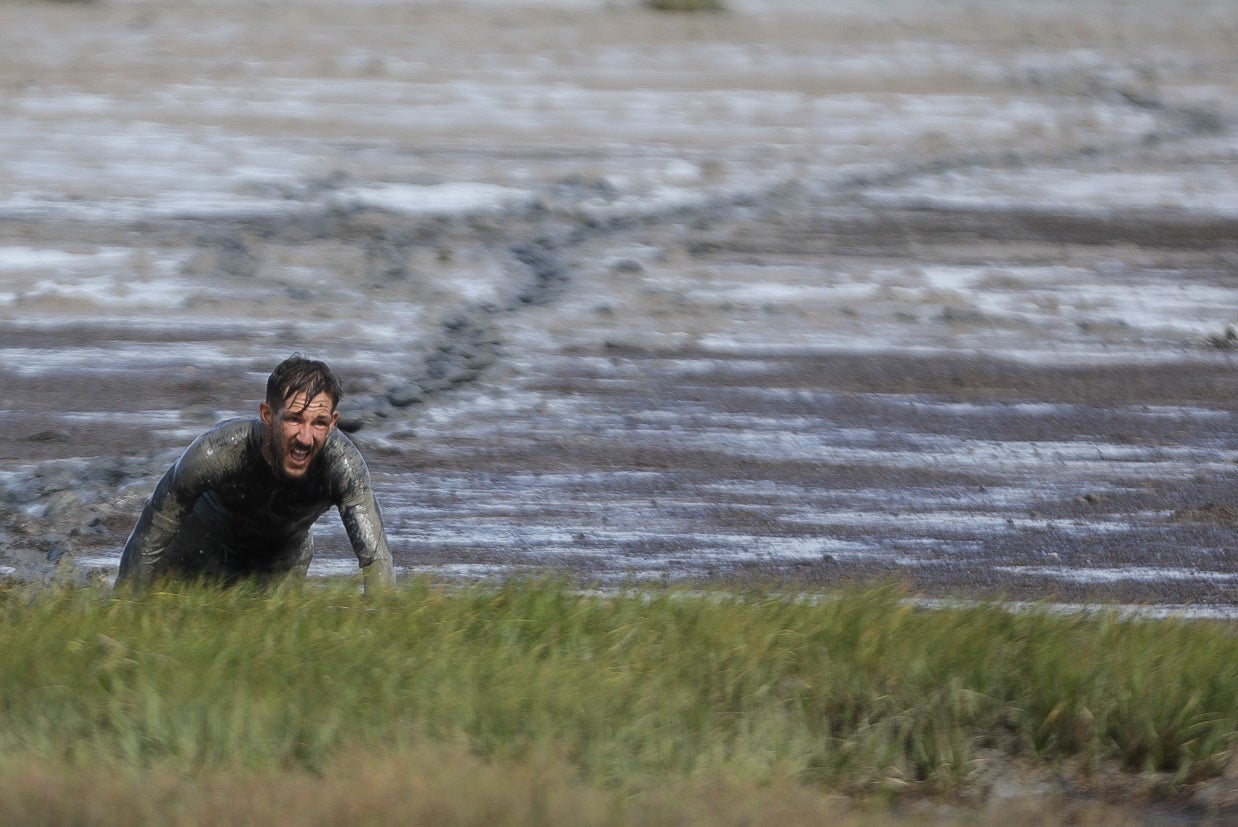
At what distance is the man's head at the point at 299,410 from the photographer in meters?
5.80

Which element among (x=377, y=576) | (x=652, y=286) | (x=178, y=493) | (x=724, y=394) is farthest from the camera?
(x=652, y=286)

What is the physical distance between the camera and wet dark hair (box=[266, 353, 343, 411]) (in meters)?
5.79

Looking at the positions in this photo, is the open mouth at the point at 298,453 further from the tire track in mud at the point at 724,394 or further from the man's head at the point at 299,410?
the tire track in mud at the point at 724,394

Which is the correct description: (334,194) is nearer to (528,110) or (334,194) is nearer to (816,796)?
(528,110)

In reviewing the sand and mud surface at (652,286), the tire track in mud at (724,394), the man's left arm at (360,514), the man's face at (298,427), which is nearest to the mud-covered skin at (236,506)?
the man's left arm at (360,514)

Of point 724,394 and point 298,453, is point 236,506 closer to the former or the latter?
point 298,453

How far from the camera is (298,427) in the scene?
5.83 metres

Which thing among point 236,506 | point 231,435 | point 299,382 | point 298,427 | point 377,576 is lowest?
point 377,576

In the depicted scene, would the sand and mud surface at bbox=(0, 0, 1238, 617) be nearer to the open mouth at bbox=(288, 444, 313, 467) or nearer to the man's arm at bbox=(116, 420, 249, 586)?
the man's arm at bbox=(116, 420, 249, 586)

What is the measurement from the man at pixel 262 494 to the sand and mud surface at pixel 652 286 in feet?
2.37

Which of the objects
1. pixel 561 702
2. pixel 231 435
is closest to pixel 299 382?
pixel 231 435

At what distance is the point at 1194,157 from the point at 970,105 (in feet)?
7.87

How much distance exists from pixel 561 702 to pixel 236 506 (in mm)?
1586

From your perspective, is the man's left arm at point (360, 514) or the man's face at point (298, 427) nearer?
the man's face at point (298, 427)
